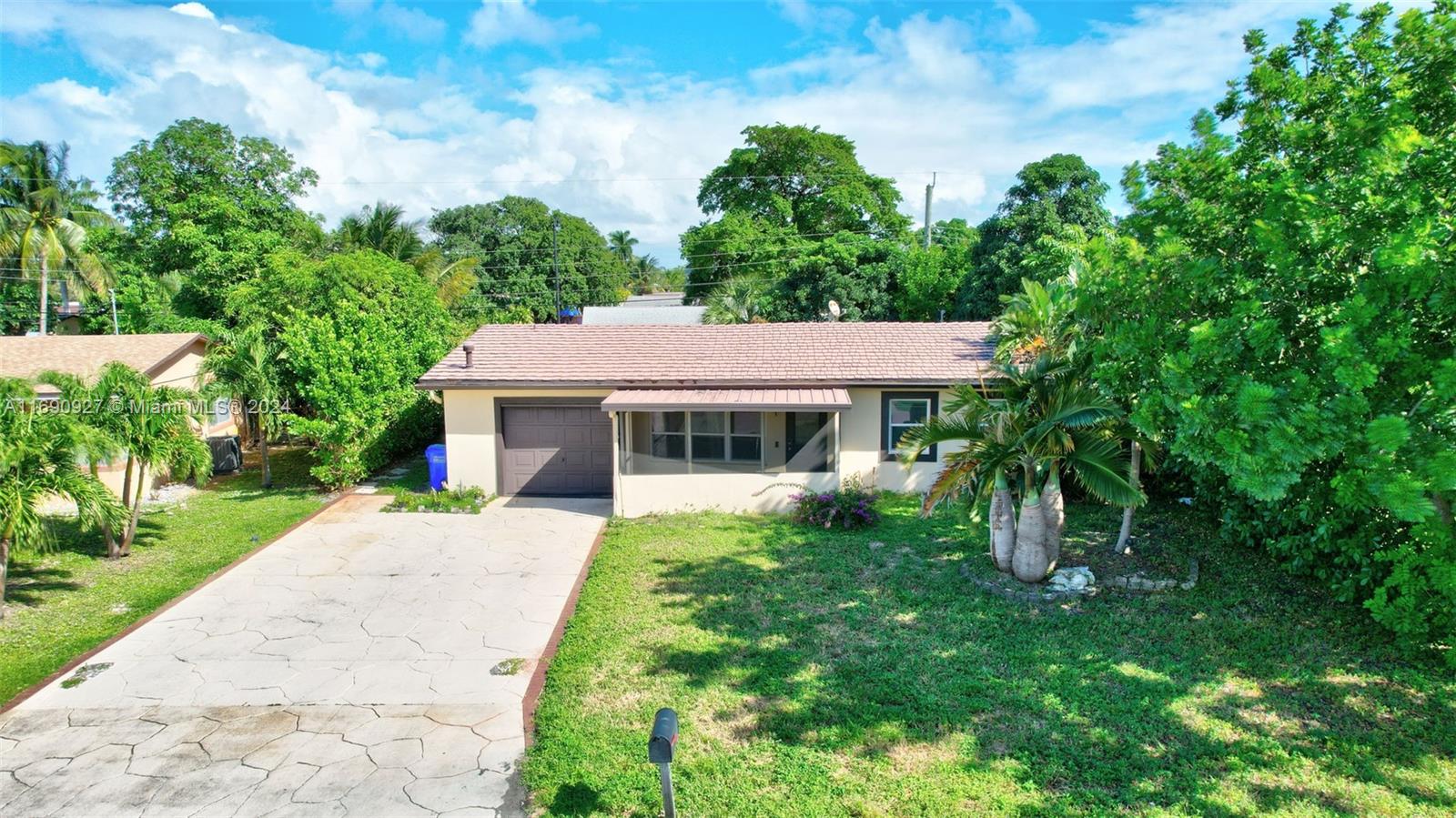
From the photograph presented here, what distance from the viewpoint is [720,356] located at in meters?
16.1

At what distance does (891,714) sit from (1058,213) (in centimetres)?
2247

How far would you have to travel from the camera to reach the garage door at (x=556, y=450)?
15570mm

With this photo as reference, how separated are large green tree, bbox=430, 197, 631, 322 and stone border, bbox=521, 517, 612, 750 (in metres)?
42.5

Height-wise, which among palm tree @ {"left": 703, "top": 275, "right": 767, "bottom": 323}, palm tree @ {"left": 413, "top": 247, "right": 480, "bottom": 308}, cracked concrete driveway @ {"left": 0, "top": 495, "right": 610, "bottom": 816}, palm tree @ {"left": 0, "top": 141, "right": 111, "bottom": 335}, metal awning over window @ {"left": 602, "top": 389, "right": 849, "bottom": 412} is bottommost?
cracked concrete driveway @ {"left": 0, "top": 495, "right": 610, "bottom": 816}

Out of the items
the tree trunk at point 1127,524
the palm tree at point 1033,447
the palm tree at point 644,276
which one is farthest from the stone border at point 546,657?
the palm tree at point 644,276

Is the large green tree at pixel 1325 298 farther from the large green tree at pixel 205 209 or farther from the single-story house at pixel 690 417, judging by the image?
the large green tree at pixel 205 209

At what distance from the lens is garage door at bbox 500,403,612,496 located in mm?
15570

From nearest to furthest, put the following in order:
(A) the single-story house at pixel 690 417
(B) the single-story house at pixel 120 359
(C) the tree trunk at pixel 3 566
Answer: (C) the tree trunk at pixel 3 566 → (A) the single-story house at pixel 690 417 → (B) the single-story house at pixel 120 359

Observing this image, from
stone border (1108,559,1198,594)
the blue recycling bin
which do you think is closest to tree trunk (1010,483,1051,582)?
stone border (1108,559,1198,594)

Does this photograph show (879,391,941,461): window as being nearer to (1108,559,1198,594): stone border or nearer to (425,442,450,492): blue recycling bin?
(1108,559,1198,594): stone border

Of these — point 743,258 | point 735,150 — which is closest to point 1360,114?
point 743,258

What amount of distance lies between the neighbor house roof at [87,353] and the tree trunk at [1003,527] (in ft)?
59.3

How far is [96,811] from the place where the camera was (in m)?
5.82

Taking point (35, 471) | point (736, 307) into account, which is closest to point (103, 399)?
point (35, 471)
